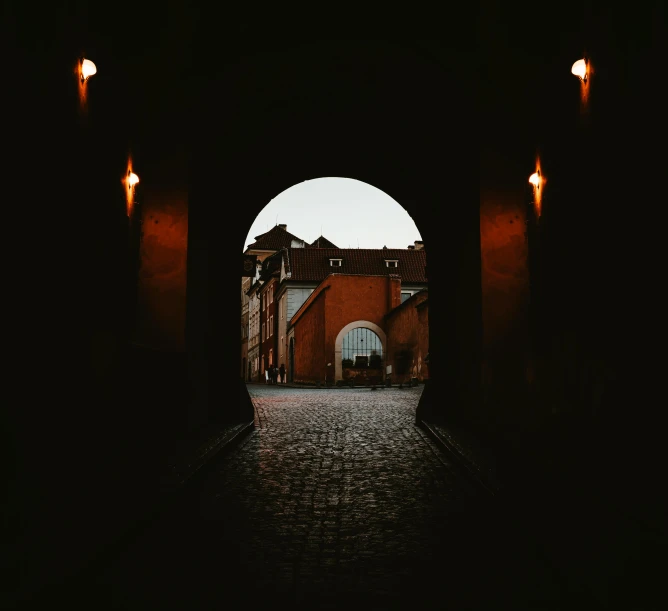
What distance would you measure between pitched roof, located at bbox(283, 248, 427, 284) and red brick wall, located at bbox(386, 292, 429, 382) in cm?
1205

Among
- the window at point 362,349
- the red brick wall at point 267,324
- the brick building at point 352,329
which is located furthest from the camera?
the red brick wall at point 267,324

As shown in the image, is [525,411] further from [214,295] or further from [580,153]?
[214,295]

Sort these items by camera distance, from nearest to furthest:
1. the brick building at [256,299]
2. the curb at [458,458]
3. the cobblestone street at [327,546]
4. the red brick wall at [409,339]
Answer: the cobblestone street at [327,546] < the curb at [458,458] < the red brick wall at [409,339] < the brick building at [256,299]

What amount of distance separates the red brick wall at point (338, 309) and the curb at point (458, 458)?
26845mm

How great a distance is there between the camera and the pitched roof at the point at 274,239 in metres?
68.8

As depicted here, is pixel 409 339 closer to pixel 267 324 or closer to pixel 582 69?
pixel 582 69

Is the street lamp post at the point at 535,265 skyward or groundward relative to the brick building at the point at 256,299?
groundward

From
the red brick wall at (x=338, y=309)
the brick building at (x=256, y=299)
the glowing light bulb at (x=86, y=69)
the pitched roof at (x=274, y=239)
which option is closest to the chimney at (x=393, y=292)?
the red brick wall at (x=338, y=309)

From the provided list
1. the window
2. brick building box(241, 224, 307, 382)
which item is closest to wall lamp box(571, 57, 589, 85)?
the window

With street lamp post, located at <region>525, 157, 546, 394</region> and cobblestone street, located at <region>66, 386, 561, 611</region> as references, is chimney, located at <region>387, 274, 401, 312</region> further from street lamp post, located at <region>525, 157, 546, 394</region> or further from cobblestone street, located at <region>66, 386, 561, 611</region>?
cobblestone street, located at <region>66, 386, 561, 611</region>

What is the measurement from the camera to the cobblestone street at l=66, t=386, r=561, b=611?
360cm

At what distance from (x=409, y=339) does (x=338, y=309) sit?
7045mm

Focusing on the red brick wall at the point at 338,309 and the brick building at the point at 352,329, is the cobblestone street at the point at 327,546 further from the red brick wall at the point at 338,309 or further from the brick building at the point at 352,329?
the red brick wall at the point at 338,309

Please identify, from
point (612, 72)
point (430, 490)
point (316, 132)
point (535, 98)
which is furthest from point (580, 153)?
point (316, 132)
